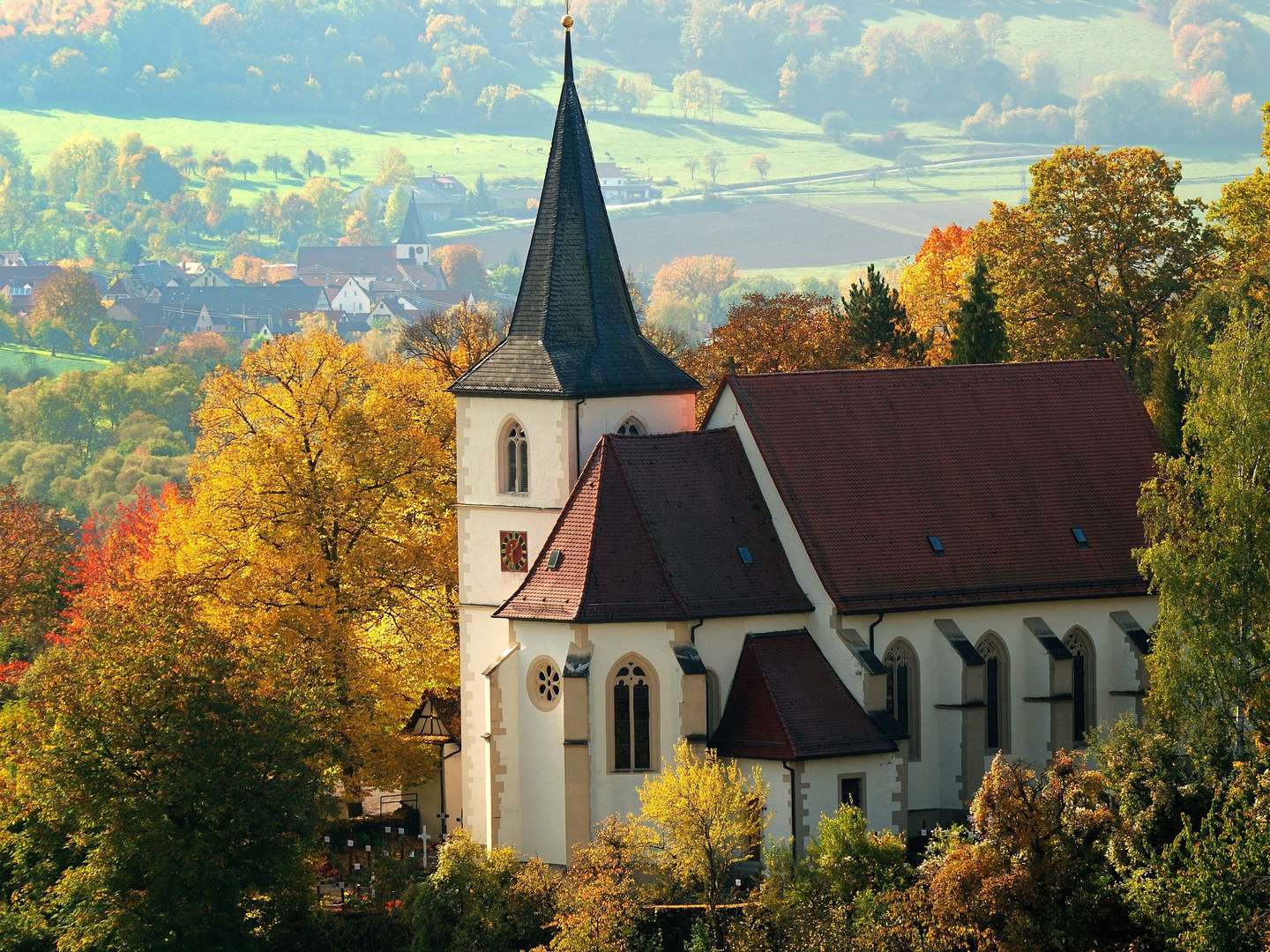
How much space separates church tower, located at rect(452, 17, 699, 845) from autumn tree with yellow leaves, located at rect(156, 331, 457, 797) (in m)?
4.28

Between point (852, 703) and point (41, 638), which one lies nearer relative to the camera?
point (852, 703)

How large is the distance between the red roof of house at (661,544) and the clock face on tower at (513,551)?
9.25 ft

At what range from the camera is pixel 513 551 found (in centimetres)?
5684

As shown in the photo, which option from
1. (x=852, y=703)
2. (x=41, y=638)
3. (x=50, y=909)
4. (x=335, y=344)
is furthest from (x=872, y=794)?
(x=41, y=638)

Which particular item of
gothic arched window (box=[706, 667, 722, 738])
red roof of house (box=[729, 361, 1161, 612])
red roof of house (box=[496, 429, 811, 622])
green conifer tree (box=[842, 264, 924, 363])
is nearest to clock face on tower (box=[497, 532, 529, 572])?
red roof of house (box=[496, 429, 811, 622])

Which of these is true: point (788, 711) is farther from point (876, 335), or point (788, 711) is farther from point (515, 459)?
point (876, 335)

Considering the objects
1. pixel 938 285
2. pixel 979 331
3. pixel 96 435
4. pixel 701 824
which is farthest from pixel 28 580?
pixel 96 435

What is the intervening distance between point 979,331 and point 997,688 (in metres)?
19.8

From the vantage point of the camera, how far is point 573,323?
56.9m

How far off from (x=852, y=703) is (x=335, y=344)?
21.6 m

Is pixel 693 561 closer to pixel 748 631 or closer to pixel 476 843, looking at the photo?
pixel 748 631

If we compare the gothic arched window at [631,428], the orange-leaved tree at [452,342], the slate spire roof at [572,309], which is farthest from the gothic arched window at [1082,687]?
the orange-leaved tree at [452,342]

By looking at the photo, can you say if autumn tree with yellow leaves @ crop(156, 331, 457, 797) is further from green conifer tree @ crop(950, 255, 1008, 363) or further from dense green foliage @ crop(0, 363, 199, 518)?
dense green foliage @ crop(0, 363, 199, 518)

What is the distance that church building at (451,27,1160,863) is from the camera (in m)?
52.7
